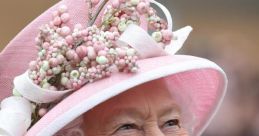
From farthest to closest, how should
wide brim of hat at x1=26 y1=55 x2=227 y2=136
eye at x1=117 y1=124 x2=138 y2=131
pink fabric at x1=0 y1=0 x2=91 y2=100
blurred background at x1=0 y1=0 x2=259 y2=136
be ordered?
blurred background at x1=0 y1=0 x2=259 y2=136, pink fabric at x1=0 y1=0 x2=91 y2=100, eye at x1=117 y1=124 x2=138 y2=131, wide brim of hat at x1=26 y1=55 x2=227 y2=136

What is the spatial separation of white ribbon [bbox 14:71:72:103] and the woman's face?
0.31ft

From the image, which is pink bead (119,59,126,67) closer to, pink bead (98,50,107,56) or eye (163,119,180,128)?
pink bead (98,50,107,56)

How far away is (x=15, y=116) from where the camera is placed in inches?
59.9

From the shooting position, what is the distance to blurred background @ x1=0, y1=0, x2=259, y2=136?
9.72 feet

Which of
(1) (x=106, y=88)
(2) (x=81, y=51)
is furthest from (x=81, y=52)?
Answer: (1) (x=106, y=88)

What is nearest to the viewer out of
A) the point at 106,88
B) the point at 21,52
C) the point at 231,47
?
the point at 106,88

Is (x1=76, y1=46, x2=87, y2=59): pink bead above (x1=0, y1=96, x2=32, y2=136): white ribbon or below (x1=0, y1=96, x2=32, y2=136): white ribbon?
above

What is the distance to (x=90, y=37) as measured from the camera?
1513 mm

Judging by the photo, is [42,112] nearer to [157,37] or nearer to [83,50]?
[83,50]

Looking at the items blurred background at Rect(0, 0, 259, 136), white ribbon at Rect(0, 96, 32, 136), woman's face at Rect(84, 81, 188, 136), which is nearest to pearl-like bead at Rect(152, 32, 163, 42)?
woman's face at Rect(84, 81, 188, 136)

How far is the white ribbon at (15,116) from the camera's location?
4.94 ft

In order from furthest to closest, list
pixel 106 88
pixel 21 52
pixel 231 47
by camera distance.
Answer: pixel 231 47 → pixel 21 52 → pixel 106 88

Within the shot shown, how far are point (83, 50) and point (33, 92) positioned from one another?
0.47 ft

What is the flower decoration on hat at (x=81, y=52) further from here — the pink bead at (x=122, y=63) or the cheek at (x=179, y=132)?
the cheek at (x=179, y=132)
